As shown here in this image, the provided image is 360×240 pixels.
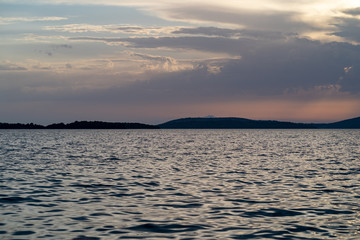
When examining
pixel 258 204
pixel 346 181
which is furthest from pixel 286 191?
pixel 346 181

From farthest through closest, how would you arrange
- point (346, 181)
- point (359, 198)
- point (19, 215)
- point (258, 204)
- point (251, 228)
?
1. point (346, 181)
2. point (359, 198)
3. point (258, 204)
4. point (19, 215)
5. point (251, 228)

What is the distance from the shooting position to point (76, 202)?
76.2ft

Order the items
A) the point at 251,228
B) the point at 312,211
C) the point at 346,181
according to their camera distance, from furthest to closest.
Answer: the point at 346,181, the point at 312,211, the point at 251,228

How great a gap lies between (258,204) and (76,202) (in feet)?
33.9

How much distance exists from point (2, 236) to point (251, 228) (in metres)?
10.2

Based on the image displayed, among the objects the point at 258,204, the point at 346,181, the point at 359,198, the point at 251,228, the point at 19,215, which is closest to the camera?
the point at 251,228

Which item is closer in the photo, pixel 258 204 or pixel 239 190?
pixel 258 204

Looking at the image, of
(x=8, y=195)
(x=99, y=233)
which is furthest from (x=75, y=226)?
(x=8, y=195)

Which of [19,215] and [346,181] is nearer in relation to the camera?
[19,215]

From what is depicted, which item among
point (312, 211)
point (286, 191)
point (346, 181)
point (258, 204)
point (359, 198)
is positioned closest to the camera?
point (312, 211)

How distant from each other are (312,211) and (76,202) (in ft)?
42.6

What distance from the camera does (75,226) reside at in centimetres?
1758

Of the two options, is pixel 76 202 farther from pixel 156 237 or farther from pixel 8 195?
pixel 156 237

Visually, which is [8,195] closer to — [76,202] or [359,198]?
[76,202]
